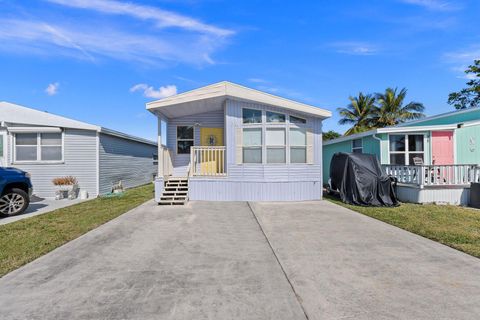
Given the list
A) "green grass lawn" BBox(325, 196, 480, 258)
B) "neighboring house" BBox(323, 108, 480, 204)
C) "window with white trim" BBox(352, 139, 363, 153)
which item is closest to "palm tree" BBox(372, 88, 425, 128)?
"neighboring house" BBox(323, 108, 480, 204)

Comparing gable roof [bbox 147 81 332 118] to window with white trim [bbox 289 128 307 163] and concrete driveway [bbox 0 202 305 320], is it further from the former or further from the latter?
concrete driveway [bbox 0 202 305 320]

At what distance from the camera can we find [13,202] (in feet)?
25.2

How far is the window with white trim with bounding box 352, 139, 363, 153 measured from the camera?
13.3 metres

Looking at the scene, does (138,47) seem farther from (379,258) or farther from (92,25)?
(379,258)

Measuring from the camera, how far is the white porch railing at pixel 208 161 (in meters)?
10.3

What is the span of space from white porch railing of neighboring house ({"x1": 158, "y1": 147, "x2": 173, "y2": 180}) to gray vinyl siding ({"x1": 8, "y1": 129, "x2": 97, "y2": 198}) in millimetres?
3318

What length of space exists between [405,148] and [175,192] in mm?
10126

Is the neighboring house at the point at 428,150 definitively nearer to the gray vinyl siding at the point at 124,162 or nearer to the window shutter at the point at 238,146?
the window shutter at the point at 238,146

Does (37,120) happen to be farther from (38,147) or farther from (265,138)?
(265,138)

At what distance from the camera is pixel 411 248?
4648 millimetres

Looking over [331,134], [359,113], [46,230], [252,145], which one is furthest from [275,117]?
[331,134]

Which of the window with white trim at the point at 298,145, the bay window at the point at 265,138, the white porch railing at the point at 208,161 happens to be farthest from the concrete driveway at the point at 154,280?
the window with white trim at the point at 298,145

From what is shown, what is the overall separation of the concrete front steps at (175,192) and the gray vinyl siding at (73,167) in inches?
154

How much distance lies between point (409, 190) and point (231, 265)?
29.4 feet
